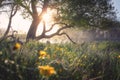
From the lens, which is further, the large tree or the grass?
the large tree

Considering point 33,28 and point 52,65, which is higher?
point 52,65

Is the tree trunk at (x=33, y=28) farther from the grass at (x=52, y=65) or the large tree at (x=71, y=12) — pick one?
the grass at (x=52, y=65)

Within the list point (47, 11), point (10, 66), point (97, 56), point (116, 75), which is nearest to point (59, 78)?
point (10, 66)

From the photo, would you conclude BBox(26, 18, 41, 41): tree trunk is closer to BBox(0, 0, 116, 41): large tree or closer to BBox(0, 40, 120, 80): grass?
BBox(0, 0, 116, 41): large tree

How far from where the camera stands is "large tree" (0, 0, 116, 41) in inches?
1328

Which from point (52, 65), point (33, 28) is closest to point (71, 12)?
point (33, 28)

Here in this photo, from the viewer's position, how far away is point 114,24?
38312 millimetres

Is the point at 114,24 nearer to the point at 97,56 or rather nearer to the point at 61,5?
the point at 61,5

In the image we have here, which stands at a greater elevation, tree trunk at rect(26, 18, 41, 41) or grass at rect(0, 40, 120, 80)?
grass at rect(0, 40, 120, 80)

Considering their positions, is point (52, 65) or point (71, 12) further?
point (71, 12)

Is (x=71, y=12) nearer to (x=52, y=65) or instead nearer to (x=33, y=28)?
(x=33, y=28)

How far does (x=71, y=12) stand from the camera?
33.8 m

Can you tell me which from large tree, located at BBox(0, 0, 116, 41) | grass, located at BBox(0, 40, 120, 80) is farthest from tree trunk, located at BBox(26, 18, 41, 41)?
grass, located at BBox(0, 40, 120, 80)

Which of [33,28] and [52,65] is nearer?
[52,65]
